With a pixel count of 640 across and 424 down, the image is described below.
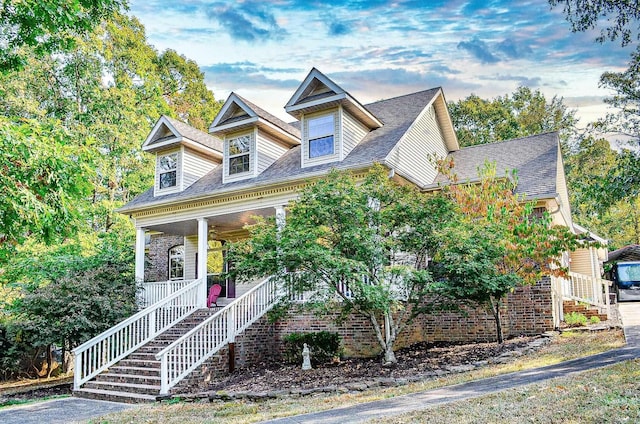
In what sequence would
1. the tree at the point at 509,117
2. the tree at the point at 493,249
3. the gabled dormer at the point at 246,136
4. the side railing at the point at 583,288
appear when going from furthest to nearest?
the tree at the point at 509,117 < the gabled dormer at the point at 246,136 < the side railing at the point at 583,288 < the tree at the point at 493,249

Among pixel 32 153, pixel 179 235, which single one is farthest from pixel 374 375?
pixel 179 235

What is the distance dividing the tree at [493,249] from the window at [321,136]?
4.03 m

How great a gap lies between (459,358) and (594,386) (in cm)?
438

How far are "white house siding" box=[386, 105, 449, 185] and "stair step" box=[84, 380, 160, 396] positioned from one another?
7.60 metres

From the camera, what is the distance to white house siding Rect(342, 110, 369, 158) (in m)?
14.6

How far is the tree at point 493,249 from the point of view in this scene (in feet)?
33.5

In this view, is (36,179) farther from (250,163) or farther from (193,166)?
(193,166)

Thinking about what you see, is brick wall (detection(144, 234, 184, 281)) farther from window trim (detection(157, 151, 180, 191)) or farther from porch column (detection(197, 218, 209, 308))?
porch column (detection(197, 218, 209, 308))

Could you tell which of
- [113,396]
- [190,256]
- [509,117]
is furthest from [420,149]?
[509,117]

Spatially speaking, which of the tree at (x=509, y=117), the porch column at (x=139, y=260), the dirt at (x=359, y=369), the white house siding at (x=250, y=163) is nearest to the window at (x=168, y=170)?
the porch column at (x=139, y=260)

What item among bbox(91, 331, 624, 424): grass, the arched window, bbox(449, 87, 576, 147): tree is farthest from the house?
bbox(449, 87, 576, 147): tree

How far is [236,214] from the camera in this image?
16.1 metres

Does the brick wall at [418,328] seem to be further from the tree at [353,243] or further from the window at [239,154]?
the window at [239,154]

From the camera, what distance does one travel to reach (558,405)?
18.5 feet
